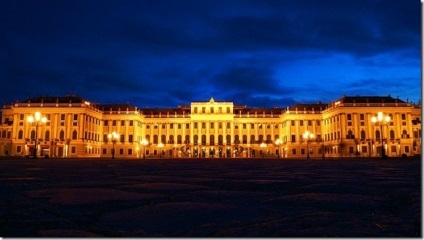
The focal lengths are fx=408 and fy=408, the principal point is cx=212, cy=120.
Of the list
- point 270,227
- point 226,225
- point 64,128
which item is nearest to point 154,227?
point 226,225

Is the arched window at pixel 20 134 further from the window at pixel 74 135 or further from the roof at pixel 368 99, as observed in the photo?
the roof at pixel 368 99

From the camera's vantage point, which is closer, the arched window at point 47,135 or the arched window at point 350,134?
the arched window at point 47,135

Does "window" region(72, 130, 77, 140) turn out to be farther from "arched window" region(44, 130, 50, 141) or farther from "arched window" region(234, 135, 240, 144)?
"arched window" region(234, 135, 240, 144)

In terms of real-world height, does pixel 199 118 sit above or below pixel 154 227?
above

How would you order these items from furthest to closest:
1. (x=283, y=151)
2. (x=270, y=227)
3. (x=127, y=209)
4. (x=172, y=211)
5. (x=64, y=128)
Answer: (x=283, y=151) → (x=64, y=128) → (x=127, y=209) → (x=172, y=211) → (x=270, y=227)

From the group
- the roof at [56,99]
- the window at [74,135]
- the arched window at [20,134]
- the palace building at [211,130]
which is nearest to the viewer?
the arched window at [20,134]

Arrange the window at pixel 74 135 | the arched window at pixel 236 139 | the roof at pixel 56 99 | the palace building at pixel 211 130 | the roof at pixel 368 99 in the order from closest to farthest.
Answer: the palace building at pixel 211 130
the window at pixel 74 135
the roof at pixel 56 99
the roof at pixel 368 99
the arched window at pixel 236 139

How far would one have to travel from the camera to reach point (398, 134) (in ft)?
226

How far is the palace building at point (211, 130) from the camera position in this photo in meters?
66.9

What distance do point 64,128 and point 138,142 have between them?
1672 cm

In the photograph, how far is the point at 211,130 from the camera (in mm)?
83562

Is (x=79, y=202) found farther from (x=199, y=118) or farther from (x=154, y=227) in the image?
(x=199, y=118)

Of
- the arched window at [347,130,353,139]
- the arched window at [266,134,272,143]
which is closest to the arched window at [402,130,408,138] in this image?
the arched window at [347,130,353,139]

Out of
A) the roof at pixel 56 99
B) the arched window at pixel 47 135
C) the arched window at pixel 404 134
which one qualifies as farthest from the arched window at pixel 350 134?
the arched window at pixel 47 135
